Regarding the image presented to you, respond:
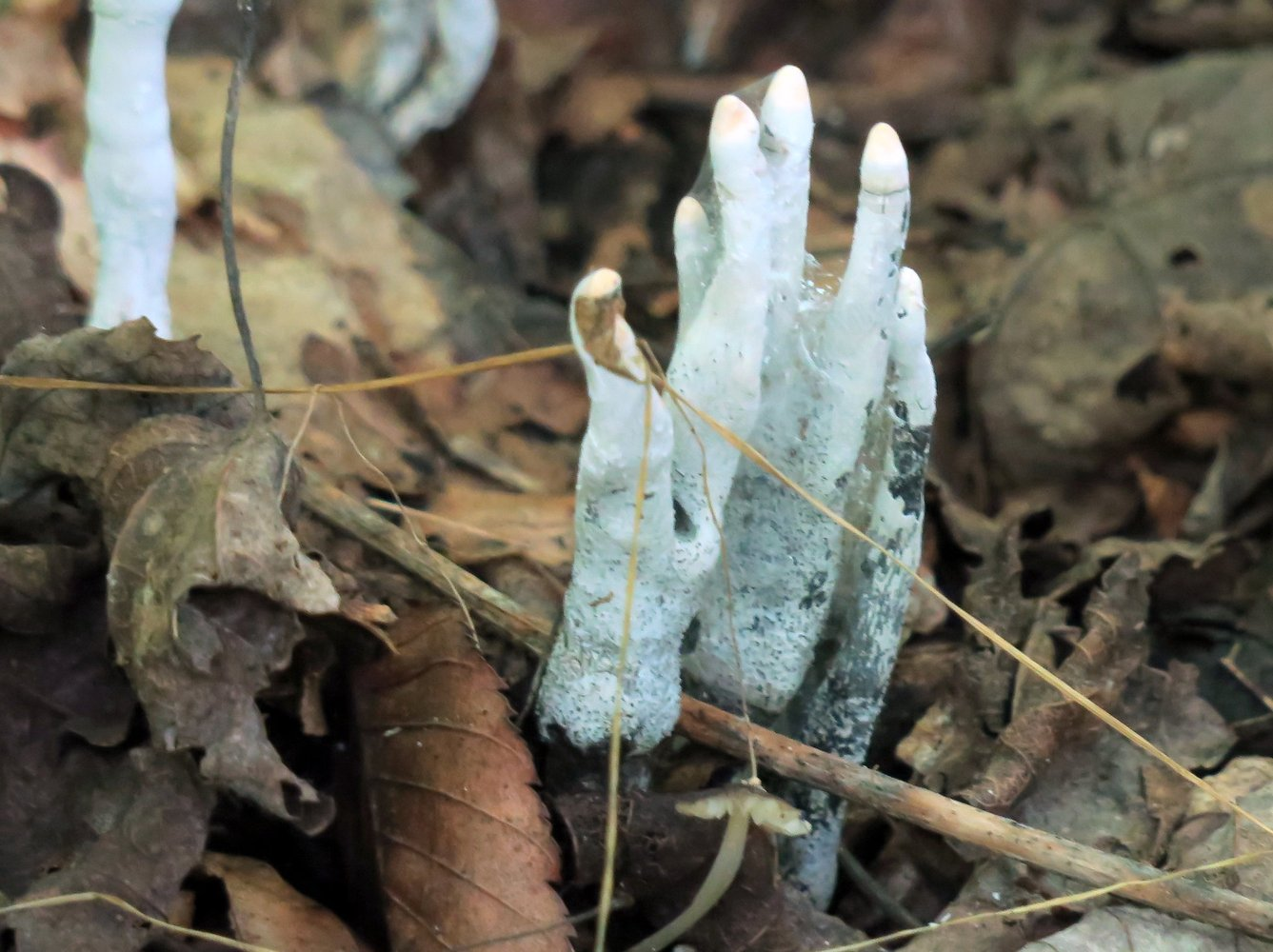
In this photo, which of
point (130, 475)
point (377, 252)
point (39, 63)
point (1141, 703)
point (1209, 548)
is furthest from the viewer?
point (377, 252)

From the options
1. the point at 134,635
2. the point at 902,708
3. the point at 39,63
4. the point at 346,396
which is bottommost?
the point at 902,708

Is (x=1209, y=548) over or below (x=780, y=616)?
below

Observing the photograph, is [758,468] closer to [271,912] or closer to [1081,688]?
[1081,688]

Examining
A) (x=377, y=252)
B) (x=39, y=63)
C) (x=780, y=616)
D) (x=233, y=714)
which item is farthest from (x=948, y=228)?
(x=233, y=714)

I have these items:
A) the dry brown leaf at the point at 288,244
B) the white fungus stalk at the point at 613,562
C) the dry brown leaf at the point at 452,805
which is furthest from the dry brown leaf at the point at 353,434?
the white fungus stalk at the point at 613,562

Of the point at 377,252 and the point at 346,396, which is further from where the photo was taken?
the point at 377,252

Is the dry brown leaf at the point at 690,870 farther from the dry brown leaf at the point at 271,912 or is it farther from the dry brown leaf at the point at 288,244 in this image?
the dry brown leaf at the point at 288,244

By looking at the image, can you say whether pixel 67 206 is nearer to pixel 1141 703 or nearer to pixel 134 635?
pixel 134 635

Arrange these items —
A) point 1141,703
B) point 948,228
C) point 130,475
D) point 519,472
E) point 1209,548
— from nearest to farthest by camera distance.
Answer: point 130,475, point 1141,703, point 1209,548, point 519,472, point 948,228
